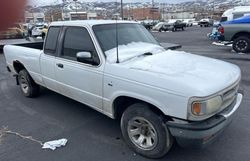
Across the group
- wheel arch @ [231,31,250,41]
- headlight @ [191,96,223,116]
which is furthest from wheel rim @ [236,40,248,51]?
headlight @ [191,96,223,116]

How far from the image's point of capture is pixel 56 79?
494cm

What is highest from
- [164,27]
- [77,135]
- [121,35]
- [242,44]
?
[164,27]

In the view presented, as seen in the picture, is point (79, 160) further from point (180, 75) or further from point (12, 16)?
point (12, 16)

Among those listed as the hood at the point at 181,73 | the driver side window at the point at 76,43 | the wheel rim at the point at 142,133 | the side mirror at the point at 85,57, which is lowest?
the wheel rim at the point at 142,133

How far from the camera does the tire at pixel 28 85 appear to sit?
6.00m

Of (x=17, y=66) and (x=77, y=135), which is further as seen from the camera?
(x=17, y=66)

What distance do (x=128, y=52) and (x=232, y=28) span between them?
888 cm

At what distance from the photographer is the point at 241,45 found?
11.6m

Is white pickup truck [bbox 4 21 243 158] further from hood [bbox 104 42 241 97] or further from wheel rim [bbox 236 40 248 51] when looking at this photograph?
wheel rim [bbox 236 40 248 51]

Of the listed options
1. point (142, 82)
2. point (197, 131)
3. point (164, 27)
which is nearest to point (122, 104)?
point (142, 82)

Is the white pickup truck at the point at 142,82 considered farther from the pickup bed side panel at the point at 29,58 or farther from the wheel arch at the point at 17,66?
the wheel arch at the point at 17,66

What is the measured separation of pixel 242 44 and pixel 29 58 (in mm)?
9155

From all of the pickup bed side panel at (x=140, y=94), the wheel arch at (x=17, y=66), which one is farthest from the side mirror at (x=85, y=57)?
the wheel arch at (x=17, y=66)

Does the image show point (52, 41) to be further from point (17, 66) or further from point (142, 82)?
point (142, 82)
